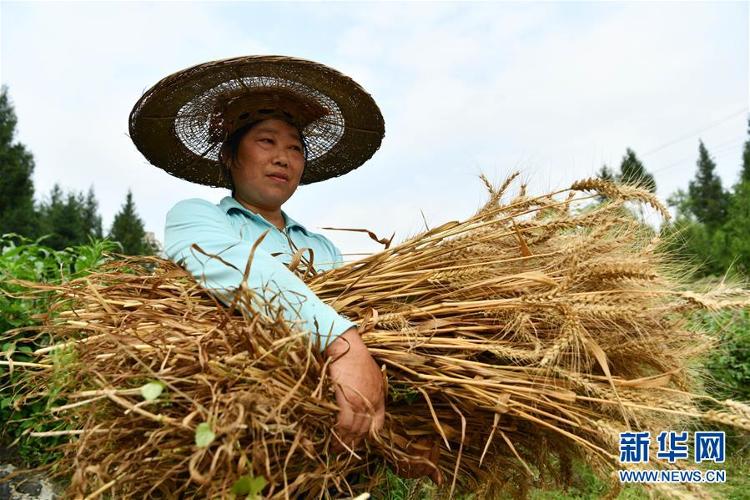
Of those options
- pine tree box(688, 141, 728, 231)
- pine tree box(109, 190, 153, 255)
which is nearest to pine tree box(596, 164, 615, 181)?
pine tree box(109, 190, 153, 255)

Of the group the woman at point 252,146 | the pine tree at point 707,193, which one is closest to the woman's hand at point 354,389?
the woman at point 252,146

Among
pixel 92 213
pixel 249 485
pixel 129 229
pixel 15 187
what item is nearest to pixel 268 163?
pixel 249 485

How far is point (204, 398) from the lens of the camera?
0.98m

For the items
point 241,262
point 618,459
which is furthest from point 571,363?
point 241,262

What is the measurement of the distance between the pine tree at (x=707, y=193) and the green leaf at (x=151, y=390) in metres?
37.2

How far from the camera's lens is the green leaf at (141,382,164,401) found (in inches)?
36.2

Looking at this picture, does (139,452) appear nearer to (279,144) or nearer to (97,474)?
(97,474)

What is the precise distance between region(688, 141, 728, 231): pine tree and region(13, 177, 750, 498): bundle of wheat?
119 feet

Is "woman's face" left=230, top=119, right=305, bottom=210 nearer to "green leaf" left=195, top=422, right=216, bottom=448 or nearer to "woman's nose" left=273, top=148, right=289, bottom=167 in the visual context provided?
"woman's nose" left=273, top=148, right=289, bottom=167

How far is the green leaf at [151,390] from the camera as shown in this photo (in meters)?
0.92

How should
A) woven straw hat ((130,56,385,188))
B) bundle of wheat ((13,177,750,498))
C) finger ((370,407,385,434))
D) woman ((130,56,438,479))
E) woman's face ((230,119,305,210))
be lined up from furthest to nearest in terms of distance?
1. woman's face ((230,119,305,210))
2. woven straw hat ((130,56,385,188))
3. woman ((130,56,438,479))
4. finger ((370,407,385,434))
5. bundle of wheat ((13,177,750,498))

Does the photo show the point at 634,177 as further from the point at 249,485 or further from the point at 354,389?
the point at 249,485

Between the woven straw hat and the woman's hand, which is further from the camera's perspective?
the woven straw hat

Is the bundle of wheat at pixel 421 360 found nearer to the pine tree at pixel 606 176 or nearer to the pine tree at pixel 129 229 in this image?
the pine tree at pixel 606 176
